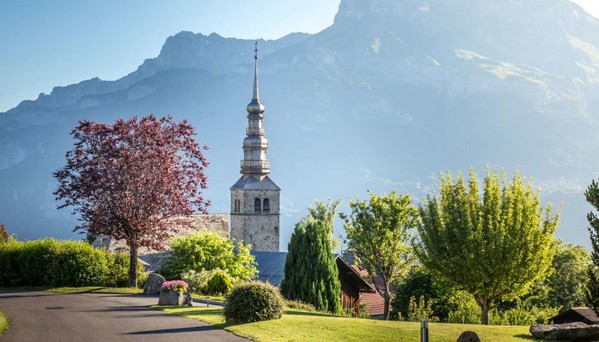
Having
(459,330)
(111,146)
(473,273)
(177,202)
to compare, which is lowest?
(459,330)

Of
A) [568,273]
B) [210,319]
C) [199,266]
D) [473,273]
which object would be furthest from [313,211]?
[210,319]

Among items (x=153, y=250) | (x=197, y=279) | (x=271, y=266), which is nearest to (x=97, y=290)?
(x=197, y=279)

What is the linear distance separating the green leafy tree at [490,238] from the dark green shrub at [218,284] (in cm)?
1004

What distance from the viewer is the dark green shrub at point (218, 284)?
3422 centimetres

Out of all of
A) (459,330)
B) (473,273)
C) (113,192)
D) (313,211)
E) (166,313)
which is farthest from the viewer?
(313,211)

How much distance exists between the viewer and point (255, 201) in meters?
100

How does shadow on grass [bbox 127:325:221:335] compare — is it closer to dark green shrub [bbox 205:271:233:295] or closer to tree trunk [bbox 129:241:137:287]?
dark green shrub [bbox 205:271:233:295]

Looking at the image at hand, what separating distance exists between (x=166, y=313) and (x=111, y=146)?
13246 mm

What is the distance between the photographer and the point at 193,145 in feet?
127

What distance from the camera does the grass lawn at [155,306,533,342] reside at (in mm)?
21547

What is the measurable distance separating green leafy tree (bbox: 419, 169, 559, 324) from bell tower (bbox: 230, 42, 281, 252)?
67.4m

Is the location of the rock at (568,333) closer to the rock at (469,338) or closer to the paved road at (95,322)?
the rock at (469,338)

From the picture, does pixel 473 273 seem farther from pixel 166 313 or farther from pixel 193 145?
pixel 193 145

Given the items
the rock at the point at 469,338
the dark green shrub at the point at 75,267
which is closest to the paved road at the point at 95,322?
the dark green shrub at the point at 75,267
